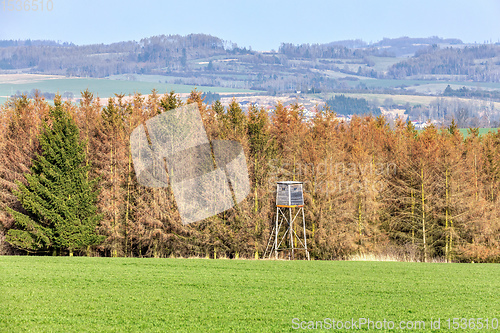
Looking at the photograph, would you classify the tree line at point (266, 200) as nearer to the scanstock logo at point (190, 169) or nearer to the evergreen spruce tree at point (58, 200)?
the evergreen spruce tree at point (58, 200)

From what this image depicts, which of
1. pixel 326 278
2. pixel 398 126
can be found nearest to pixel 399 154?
pixel 398 126

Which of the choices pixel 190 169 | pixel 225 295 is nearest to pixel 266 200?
pixel 190 169

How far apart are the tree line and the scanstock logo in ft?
2.14

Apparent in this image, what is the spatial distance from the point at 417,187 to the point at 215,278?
22.1m

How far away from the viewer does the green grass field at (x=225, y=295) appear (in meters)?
15.2

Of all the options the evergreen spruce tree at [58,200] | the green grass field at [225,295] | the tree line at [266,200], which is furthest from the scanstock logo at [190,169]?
the green grass field at [225,295]

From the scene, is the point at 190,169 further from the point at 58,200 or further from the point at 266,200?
the point at 58,200

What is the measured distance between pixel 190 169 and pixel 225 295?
63.6 feet

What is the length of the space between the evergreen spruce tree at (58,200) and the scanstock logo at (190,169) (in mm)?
4519

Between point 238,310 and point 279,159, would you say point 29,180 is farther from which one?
point 238,310

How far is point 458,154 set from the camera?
39.5 metres

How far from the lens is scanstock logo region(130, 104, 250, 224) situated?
36.7 metres

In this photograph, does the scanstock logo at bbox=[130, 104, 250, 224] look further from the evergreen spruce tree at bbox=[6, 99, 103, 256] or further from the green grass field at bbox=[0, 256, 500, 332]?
the green grass field at bbox=[0, 256, 500, 332]

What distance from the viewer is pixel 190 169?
3734cm
